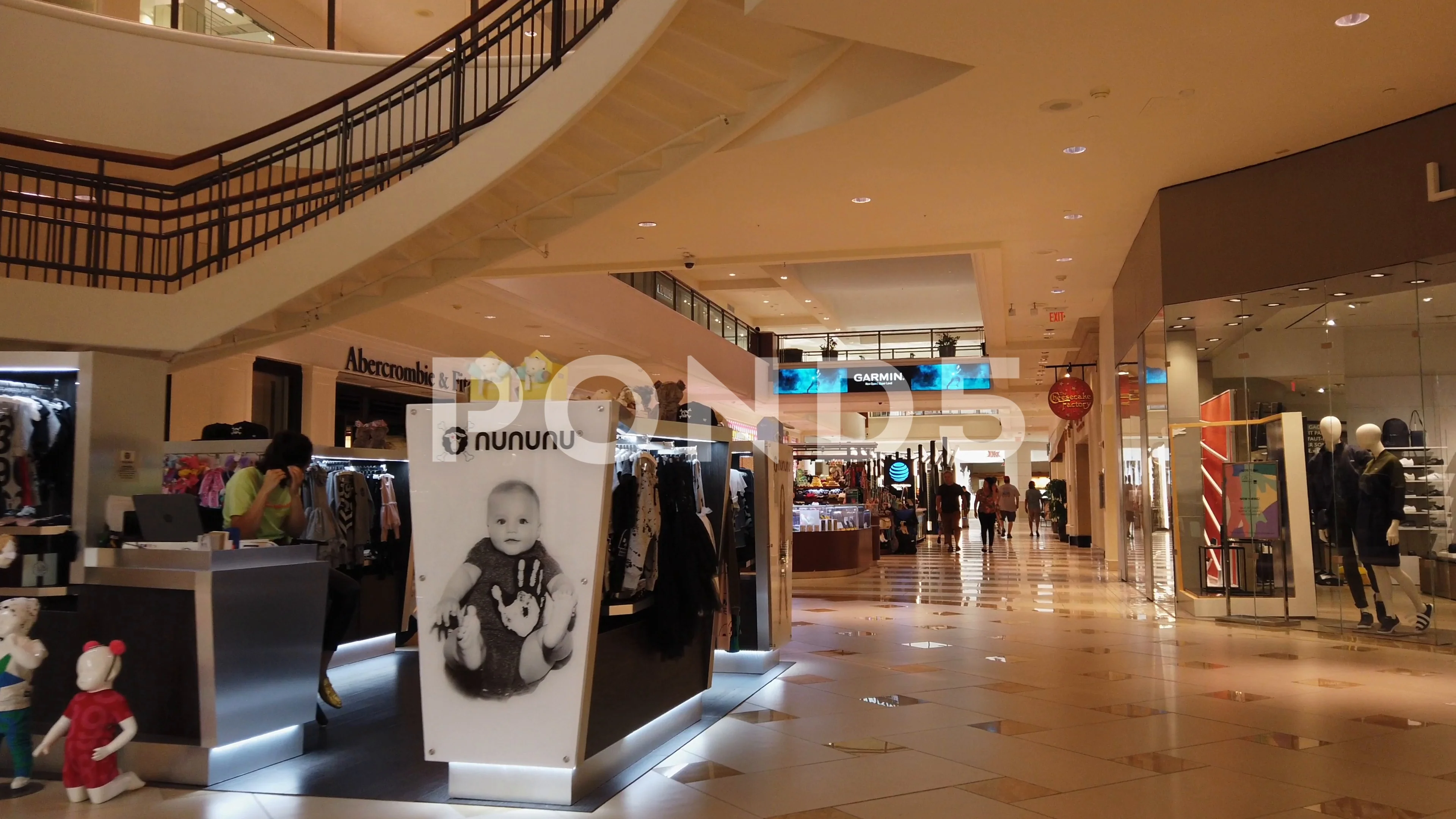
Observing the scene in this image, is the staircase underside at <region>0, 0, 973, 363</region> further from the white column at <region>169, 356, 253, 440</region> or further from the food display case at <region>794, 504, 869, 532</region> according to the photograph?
the food display case at <region>794, 504, 869, 532</region>

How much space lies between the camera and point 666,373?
66.9 ft

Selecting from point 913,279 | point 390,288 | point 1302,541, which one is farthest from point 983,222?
point 913,279

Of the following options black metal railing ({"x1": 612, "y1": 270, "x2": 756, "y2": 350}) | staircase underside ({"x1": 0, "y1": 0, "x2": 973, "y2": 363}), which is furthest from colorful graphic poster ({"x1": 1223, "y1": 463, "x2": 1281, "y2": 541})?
black metal railing ({"x1": 612, "y1": 270, "x2": 756, "y2": 350})

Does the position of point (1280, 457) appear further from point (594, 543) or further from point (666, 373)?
point (666, 373)

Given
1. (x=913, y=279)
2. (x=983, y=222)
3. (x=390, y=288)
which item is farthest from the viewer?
(x=913, y=279)

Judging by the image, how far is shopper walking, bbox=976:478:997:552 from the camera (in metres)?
20.6

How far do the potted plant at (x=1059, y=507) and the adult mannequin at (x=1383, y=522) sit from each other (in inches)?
684

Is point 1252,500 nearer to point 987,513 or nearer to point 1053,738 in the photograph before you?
point 1053,738

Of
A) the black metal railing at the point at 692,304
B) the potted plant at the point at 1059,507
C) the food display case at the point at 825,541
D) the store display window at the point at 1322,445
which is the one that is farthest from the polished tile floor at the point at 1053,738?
the potted plant at the point at 1059,507

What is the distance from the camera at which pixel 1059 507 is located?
94.5ft

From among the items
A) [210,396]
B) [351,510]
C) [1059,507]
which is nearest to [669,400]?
[351,510]

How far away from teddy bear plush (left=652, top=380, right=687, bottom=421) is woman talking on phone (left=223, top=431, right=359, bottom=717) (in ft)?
5.94

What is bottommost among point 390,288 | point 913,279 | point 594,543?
point 594,543

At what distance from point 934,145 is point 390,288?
4.70 metres
